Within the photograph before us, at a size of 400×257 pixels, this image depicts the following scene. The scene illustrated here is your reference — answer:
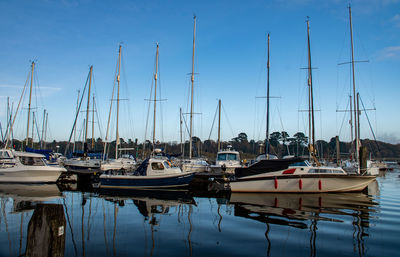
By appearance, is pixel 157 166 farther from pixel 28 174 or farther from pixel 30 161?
pixel 30 161

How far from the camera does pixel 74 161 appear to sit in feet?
114

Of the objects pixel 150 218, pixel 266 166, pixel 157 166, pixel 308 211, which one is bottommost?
pixel 150 218

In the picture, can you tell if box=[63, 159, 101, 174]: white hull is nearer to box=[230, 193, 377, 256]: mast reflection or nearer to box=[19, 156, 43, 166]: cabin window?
box=[19, 156, 43, 166]: cabin window

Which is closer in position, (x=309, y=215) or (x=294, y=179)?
(x=309, y=215)

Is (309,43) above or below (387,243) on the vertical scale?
above

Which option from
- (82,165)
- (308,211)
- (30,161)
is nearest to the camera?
(308,211)

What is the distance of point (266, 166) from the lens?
65.3 feet

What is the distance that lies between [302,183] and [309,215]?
7009 mm

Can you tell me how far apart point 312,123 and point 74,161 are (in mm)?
27272

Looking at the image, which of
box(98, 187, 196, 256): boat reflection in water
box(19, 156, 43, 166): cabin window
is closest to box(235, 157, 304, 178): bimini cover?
box(98, 187, 196, 256): boat reflection in water

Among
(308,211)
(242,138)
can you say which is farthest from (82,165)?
(242,138)

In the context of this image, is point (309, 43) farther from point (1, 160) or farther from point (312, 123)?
point (1, 160)

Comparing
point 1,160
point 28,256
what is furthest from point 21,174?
point 28,256

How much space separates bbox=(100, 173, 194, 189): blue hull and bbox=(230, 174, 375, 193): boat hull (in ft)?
15.4
